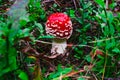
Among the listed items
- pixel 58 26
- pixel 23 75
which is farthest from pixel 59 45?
pixel 23 75

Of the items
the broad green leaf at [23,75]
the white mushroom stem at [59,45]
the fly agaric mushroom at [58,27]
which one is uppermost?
the fly agaric mushroom at [58,27]

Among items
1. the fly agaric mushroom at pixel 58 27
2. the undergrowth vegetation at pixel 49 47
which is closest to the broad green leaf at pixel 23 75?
the undergrowth vegetation at pixel 49 47

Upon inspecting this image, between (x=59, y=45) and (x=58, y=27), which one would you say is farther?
(x=59, y=45)

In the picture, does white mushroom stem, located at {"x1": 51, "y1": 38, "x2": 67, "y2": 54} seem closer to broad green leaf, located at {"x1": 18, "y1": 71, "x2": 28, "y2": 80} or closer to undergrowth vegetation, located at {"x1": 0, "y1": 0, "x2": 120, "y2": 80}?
undergrowth vegetation, located at {"x1": 0, "y1": 0, "x2": 120, "y2": 80}

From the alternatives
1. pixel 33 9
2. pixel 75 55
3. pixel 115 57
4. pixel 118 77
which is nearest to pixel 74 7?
pixel 33 9

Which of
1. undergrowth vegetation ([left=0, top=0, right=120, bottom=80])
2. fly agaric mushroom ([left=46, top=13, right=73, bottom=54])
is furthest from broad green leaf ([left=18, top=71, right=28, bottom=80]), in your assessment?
fly agaric mushroom ([left=46, top=13, right=73, bottom=54])

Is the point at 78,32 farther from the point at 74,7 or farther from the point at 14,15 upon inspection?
the point at 14,15

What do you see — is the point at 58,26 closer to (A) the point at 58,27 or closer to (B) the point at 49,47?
(A) the point at 58,27

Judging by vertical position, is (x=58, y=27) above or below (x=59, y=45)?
above

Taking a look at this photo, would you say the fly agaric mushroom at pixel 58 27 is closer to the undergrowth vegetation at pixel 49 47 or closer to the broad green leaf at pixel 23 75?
the undergrowth vegetation at pixel 49 47
